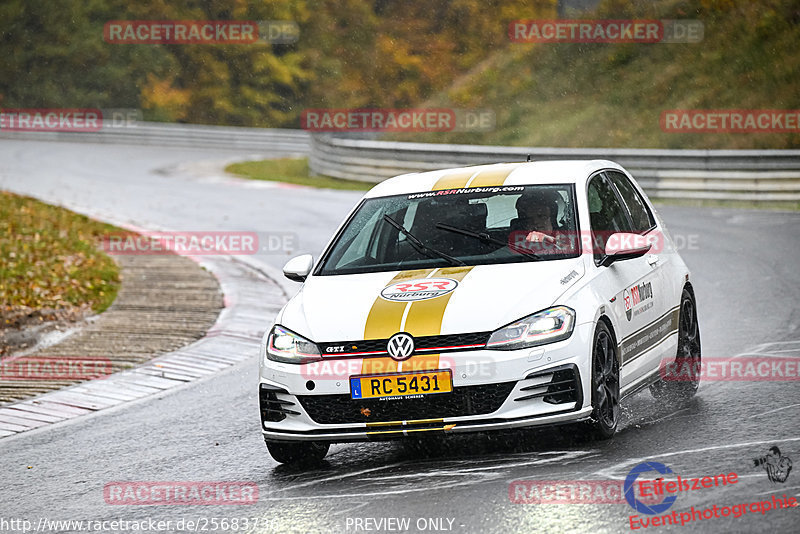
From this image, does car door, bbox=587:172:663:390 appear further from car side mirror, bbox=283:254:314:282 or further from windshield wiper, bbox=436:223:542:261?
car side mirror, bbox=283:254:314:282

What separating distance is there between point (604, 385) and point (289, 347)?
1735mm

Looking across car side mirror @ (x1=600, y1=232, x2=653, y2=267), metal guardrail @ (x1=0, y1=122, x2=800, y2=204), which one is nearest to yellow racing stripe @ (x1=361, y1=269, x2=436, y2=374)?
car side mirror @ (x1=600, y1=232, x2=653, y2=267)

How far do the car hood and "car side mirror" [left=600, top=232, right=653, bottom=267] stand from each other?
0.67 ft

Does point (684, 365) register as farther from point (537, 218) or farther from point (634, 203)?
point (537, 218)

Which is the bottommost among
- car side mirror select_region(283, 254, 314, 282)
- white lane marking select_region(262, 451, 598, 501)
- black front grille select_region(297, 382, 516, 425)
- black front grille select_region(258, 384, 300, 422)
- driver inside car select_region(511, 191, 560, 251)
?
white lane marking select_region(262, 451, 598, 501)

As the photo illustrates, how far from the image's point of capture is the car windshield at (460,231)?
732 cm

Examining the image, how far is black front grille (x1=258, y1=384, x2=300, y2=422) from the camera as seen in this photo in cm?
668

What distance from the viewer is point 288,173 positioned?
3353cm

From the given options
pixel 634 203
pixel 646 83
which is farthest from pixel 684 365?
pixel 646 83

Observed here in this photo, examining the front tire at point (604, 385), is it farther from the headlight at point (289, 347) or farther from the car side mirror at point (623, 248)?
the headlight at point (289, 347)

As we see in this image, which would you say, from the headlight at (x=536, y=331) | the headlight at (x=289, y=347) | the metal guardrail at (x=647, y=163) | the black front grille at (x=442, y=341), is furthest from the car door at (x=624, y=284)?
the metal guardrail at (x=647, y=163)

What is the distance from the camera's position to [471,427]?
20.9ft

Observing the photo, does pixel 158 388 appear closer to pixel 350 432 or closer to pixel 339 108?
pixel 350 432

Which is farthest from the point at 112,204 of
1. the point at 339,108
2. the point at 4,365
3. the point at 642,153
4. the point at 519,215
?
the point at 339,108
